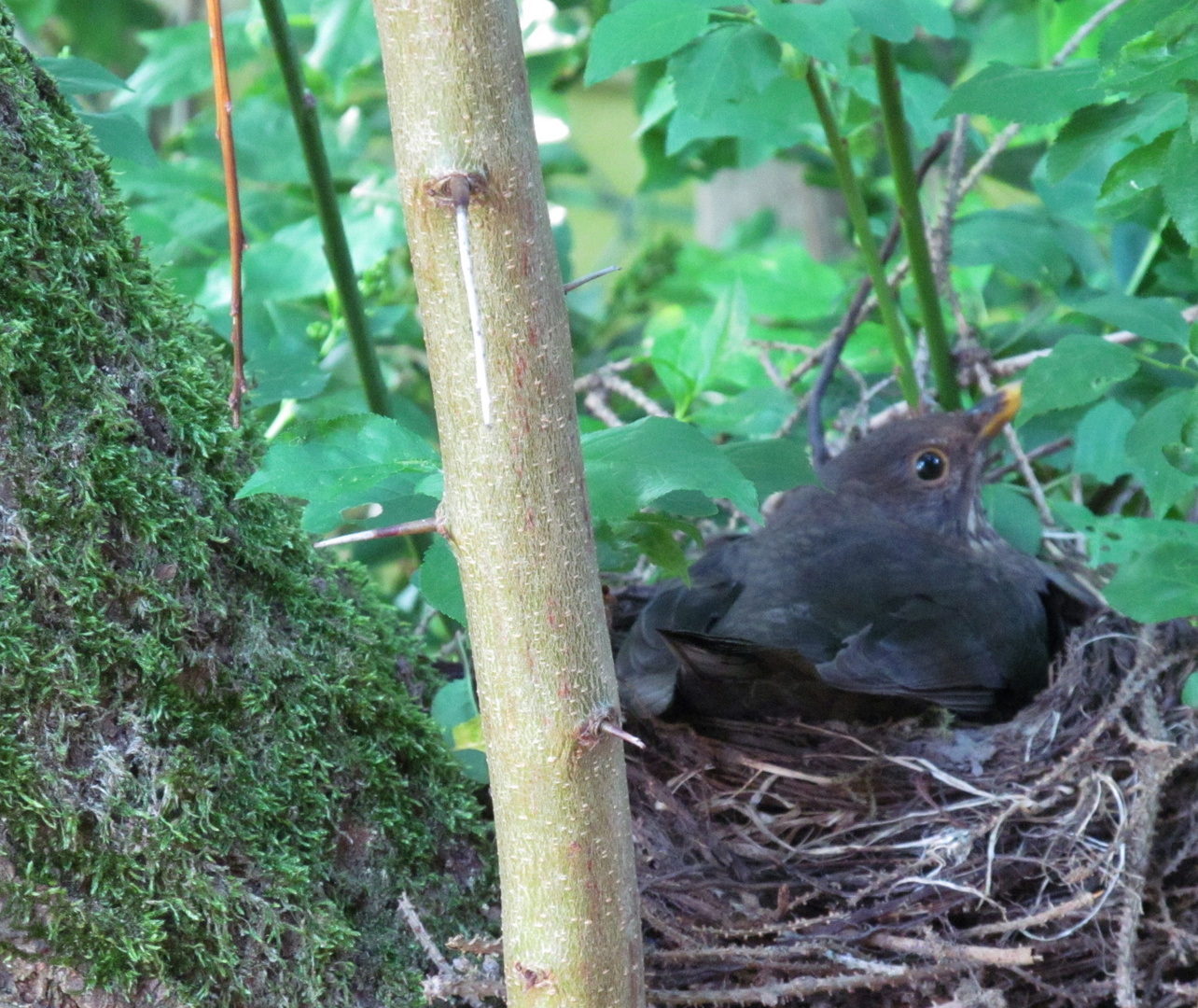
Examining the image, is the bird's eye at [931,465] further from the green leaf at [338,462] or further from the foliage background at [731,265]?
the green leaf at [338,462]

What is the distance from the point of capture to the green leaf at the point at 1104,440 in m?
1.74

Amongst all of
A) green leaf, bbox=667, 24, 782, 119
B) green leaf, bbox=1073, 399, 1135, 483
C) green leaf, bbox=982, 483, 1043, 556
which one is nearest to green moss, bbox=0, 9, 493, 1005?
green leaf, bbox=667, 24, 782, 119

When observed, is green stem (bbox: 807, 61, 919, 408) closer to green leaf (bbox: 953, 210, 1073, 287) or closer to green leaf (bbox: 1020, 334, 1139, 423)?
green leaf (bbox: 953, 210, 1073, 287)

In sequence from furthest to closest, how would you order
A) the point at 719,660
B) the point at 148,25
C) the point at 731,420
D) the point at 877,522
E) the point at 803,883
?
1. the point at 148,25
2. the point at 877,522
3. the point at 731,420
4. the point at 719,660
5. the point at 803,883

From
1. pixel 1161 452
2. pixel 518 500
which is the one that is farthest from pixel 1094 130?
pixel 518 500

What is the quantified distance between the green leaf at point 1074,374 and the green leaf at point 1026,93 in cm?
27

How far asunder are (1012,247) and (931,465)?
45cm

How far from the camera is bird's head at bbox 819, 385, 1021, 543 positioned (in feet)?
7.27

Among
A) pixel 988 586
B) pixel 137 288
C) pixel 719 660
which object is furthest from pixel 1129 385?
pixel 137 288

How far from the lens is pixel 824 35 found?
4.42 ft

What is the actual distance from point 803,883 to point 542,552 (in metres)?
0.75

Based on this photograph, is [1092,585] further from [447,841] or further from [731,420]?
[447,841]

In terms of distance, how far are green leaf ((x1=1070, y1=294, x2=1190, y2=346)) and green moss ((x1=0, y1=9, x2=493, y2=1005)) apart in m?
0.96

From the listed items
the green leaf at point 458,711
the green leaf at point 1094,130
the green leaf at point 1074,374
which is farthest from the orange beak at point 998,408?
the green leaf at point 458,711
